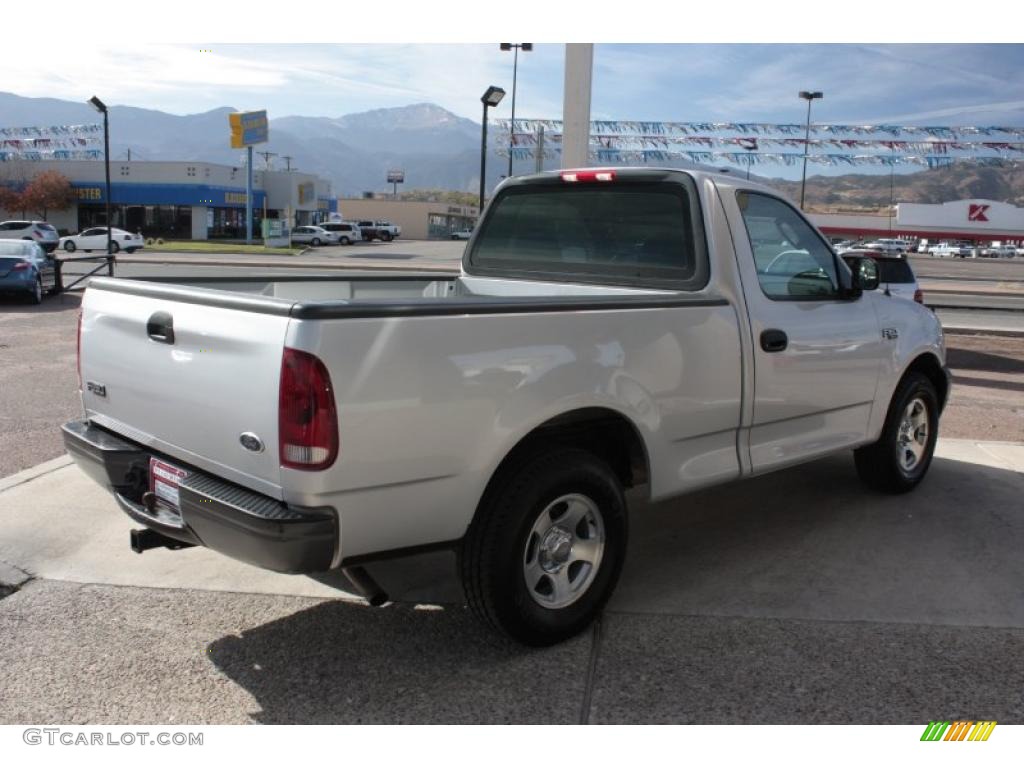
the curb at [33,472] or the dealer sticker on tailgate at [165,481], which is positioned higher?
the dealer sticker on tailgate at [165,481]

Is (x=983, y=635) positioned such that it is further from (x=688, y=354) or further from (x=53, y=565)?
(x=53, y=565)

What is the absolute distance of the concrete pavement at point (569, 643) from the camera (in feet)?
10.9

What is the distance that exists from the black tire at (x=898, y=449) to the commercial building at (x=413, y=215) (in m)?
88.1

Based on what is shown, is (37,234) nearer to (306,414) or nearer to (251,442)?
(251,442)

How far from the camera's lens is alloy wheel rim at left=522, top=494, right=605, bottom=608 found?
365cm

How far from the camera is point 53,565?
462cm

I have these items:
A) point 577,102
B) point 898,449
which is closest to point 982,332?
point 577,102

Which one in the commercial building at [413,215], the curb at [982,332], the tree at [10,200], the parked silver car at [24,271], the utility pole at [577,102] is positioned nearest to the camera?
the utility pole at [577,102]

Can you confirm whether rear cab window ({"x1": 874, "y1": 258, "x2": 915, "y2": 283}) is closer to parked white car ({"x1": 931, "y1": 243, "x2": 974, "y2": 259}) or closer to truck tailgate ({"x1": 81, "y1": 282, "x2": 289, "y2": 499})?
truck tailgate ({"x1": 81, "y1": 282, "x2": 289, "y2": 499})

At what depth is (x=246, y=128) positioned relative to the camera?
217ft

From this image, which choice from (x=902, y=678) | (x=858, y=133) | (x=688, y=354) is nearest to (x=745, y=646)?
(x=902, y=678)

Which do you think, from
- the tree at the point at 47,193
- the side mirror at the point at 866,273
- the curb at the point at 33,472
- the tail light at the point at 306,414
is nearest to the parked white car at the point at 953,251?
the tree at the point at 47,193
